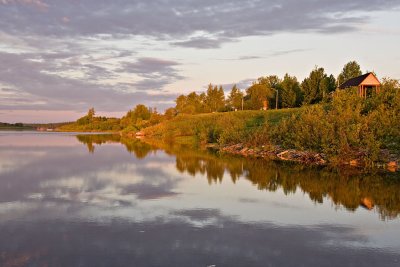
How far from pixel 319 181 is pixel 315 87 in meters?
70.8

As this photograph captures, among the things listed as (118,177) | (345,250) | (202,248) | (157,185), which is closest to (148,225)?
(202,248)

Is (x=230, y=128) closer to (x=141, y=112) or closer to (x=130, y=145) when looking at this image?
(x=130, y=145)

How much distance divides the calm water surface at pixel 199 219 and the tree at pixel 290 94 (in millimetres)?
70753

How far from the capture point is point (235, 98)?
122m

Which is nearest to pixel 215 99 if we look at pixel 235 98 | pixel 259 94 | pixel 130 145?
pixel 235 98

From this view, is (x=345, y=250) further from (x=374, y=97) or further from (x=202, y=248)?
(x=374, y=97)

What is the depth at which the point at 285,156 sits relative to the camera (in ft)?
144

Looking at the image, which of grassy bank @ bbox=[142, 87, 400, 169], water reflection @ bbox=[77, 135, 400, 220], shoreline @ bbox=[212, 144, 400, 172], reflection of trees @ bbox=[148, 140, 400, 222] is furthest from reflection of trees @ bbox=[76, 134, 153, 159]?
reflection of trees @ bbox=[148, 140, 400, 222]

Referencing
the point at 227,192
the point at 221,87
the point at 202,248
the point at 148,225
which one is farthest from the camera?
the point at 221,87

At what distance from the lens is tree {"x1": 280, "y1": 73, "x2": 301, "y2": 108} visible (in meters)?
98.9

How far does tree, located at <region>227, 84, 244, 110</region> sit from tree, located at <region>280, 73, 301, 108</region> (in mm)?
18374

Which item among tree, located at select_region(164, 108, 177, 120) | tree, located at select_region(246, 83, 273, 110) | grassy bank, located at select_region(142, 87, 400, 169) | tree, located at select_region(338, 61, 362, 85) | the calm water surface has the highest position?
tree, located at select_region(338, 61, 362, 85)

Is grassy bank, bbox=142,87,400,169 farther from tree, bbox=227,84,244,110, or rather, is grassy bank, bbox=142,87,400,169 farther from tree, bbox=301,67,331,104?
tree, bbox=227,84,244,110

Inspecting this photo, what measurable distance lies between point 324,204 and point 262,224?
549 centimetres
